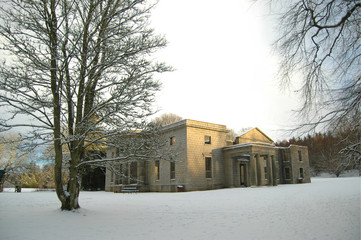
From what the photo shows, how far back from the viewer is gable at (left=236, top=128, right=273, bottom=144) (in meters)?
28.3

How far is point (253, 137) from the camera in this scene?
29.7m

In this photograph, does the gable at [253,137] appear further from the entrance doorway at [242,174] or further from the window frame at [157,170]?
the window frame at [157,170]

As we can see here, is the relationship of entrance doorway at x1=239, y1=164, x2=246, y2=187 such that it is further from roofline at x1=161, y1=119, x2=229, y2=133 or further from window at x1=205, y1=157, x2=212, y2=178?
roofline at x1=161, y1=119, x2=229, y2=133

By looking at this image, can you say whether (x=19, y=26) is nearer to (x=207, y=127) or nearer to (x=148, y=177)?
(x=207, y=127)

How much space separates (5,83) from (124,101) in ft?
12.5

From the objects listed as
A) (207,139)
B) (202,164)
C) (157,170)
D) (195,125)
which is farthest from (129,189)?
(207,139)

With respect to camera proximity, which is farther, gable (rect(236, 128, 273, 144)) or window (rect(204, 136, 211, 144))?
gable (rect(236, 128, 273, 144))

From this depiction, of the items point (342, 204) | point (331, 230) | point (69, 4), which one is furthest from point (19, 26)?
point (342, 204)

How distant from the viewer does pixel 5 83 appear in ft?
25.6

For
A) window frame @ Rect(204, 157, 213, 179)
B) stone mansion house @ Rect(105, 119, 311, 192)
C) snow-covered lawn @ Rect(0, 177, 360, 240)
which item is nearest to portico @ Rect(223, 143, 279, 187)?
stone mansion house @ Rect(105, 119, 311, 192)

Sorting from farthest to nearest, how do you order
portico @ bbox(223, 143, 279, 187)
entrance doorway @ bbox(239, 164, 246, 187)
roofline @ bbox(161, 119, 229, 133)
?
entrance doorway @ bbox(239, 164, 246, 187) → portico @ bbox(223, 143, 279, 187) → roofline @ bbox(161, 119, 229, 133)

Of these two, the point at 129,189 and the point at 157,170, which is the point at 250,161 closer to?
the point at 157,170

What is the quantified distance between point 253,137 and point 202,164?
9080mm

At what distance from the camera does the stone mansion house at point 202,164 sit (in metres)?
23.3
